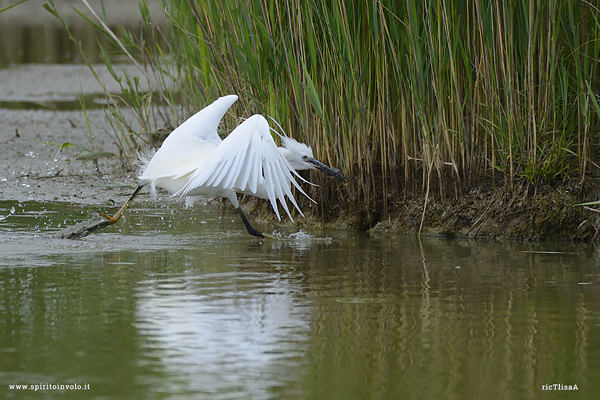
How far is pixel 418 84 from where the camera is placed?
204 inches

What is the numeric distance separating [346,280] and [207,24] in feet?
9.14

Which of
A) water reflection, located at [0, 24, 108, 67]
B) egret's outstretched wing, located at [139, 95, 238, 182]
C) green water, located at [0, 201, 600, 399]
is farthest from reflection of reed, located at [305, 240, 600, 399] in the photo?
water reflection, located at [0, 24, 108, 67]

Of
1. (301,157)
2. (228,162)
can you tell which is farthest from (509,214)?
(228,162)

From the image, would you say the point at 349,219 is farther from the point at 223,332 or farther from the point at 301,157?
the point at 223,332

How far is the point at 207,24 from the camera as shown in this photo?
5887 millimetres

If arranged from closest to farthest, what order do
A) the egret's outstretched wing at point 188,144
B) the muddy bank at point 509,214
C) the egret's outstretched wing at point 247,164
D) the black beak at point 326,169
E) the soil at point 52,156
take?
the egret's outstretched wing at point 247,164 < the muddy bank at point 509,214 < the egret's outstretched wing at point 188,144 < the black beak at point 326,169 < the soil at point 52,156

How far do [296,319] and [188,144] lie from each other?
2.61 metres

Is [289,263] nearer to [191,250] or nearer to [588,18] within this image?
[191,250]

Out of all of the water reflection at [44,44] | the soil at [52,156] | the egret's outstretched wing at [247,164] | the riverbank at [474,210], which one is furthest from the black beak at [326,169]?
the water reflection at [44,44]

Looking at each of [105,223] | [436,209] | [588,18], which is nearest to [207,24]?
[105,223]

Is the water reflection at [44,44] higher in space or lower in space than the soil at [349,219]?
higher

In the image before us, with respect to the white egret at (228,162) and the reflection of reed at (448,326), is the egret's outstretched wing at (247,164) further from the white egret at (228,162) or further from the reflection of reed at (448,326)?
the reflection of reed at (448,326)

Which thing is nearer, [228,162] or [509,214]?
[228,162]

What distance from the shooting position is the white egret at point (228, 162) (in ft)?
15.1
